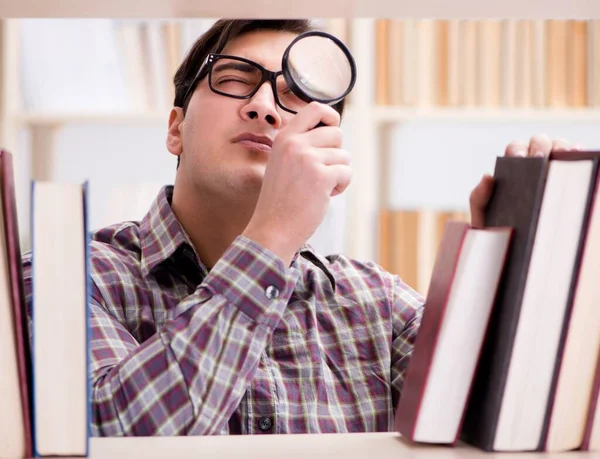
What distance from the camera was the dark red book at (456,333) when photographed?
699 millimetres

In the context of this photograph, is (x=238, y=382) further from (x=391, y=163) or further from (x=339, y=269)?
(x=391, y=163)

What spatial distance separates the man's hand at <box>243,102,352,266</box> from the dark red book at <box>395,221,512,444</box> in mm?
269

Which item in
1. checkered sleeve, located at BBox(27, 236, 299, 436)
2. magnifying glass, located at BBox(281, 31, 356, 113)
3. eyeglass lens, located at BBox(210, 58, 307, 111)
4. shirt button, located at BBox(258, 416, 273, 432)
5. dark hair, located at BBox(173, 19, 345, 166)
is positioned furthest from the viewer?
dark hair, located at BBox(173, 19, 345, 166)

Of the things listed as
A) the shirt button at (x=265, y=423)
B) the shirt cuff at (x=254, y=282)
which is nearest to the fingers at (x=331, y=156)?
the shirt cuff at (x=254, y=282)

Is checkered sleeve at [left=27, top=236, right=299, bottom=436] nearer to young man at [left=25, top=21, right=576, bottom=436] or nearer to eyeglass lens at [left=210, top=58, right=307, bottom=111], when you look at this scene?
young man at [left=25, top=21, right=576, bottom=436]

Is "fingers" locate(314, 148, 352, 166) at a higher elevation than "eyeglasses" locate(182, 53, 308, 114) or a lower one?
lower

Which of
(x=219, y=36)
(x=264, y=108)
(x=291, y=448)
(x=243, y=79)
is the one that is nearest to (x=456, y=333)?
(x=291, y=448)

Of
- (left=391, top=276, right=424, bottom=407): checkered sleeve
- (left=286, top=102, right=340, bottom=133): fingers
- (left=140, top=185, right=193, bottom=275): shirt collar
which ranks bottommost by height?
(left=391, top=276, right=424, bottom=407): checkered sleeve

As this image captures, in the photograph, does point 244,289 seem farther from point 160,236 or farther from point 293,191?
point 160,236

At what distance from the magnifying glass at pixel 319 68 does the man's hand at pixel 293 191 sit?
17cm

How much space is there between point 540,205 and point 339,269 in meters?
0.93

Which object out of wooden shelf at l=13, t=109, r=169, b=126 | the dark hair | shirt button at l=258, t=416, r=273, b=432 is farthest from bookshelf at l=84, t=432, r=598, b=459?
wooden shelf at l=13, t=109, r=169, b=126

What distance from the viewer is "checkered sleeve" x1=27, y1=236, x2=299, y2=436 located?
2.82 ft

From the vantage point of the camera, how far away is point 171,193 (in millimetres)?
1618
